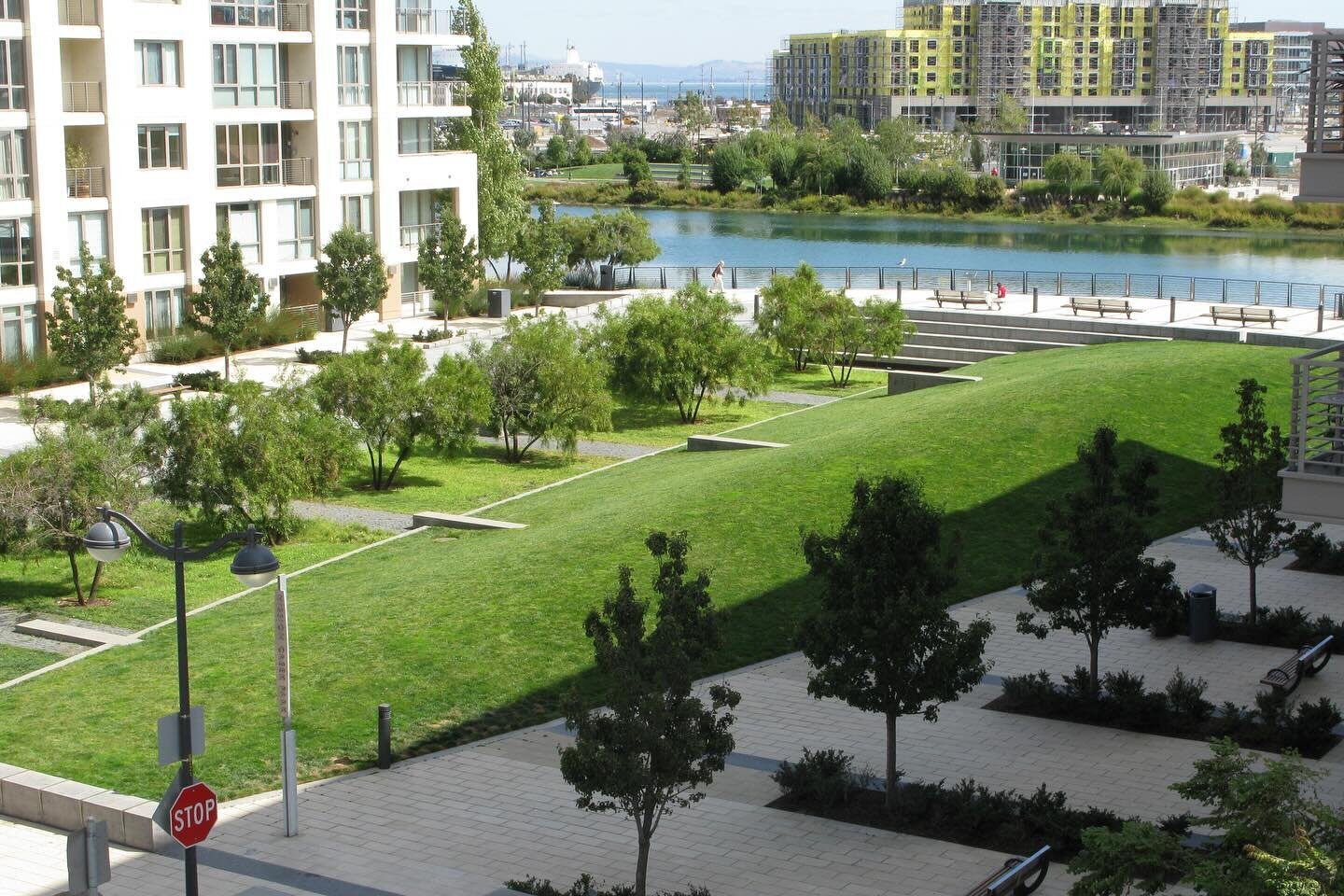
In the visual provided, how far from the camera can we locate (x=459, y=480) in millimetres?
28422

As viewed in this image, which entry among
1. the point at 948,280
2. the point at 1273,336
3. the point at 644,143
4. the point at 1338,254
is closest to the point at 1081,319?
the point at 1273,336

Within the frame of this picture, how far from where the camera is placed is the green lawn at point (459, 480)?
2658 cm

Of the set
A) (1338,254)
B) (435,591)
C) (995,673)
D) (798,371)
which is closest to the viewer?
(995,673)

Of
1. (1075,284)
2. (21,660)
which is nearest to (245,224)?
(1075,284)

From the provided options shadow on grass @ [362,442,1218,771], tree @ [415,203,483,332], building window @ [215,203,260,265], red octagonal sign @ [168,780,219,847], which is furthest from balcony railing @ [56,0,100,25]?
red octagonal sign @ [168,780,219,847]

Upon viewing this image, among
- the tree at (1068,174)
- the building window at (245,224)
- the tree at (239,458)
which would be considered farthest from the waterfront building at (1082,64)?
the tree at (239,458)

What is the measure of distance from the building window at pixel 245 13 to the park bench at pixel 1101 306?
22.2 m

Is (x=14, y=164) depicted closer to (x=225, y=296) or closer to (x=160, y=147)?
(x=160, y=147)

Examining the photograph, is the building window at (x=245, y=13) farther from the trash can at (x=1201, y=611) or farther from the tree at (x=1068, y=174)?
the tree at (x=1068, y=174)

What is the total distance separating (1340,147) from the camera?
17.5 meters

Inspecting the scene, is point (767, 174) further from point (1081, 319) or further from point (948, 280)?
point (1081, 319)

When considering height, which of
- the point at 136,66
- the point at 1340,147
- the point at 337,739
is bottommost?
the point at 337,739

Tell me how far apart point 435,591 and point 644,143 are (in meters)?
134

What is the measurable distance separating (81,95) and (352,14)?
10.1m
